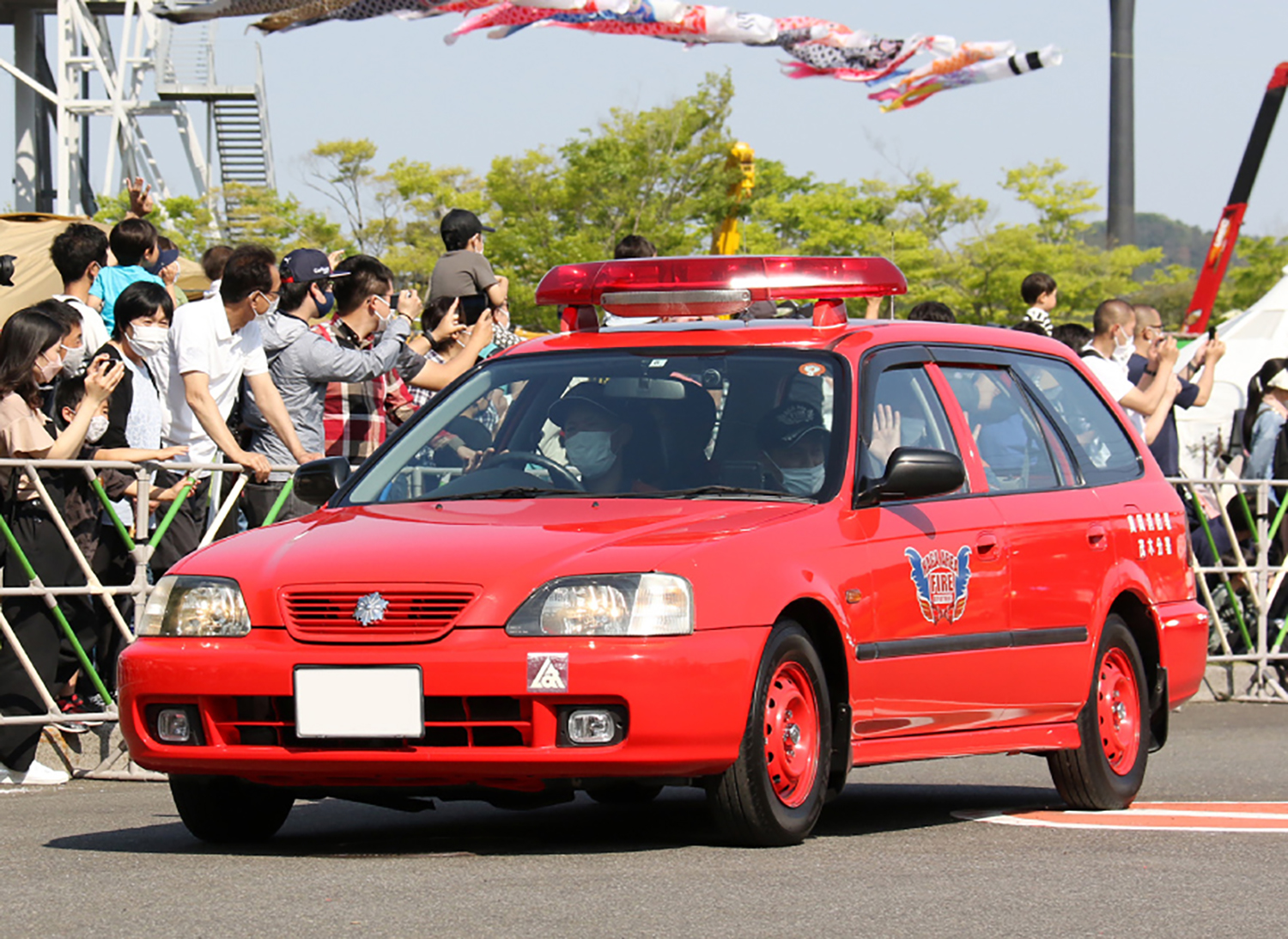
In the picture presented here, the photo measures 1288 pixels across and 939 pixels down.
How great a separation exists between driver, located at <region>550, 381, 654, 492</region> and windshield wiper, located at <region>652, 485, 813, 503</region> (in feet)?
0.32

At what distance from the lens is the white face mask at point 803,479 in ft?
20.6

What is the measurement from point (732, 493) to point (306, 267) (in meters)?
4.27

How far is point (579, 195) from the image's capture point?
4584cm

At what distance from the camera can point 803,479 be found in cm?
634

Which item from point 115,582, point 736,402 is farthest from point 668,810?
point 115,582

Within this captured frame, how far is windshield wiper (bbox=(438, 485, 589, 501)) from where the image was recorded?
6.36 meters

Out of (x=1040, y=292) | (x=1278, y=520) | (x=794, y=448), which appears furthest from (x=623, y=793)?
(x=1278, y=520)

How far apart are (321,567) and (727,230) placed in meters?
23.7

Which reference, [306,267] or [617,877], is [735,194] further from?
[617,877]

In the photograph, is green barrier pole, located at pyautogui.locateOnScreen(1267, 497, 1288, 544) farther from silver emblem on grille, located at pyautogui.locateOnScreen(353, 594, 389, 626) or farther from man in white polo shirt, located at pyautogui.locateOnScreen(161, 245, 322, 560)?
silver emblem on grille, located at pyautogui.locateOnScreen(353, 594, 389, 626)

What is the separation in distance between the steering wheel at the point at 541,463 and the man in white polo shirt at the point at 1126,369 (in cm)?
591

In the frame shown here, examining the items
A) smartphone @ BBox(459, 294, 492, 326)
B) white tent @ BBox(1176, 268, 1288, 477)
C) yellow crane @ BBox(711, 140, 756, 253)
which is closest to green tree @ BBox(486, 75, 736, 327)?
yellow crane @ BBox(711, 140, 756, 253)

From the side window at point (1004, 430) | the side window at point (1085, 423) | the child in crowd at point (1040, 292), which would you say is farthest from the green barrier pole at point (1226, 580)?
the side window at point (1004, 430)

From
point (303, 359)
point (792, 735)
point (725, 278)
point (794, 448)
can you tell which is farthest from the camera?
point (303, 359)
